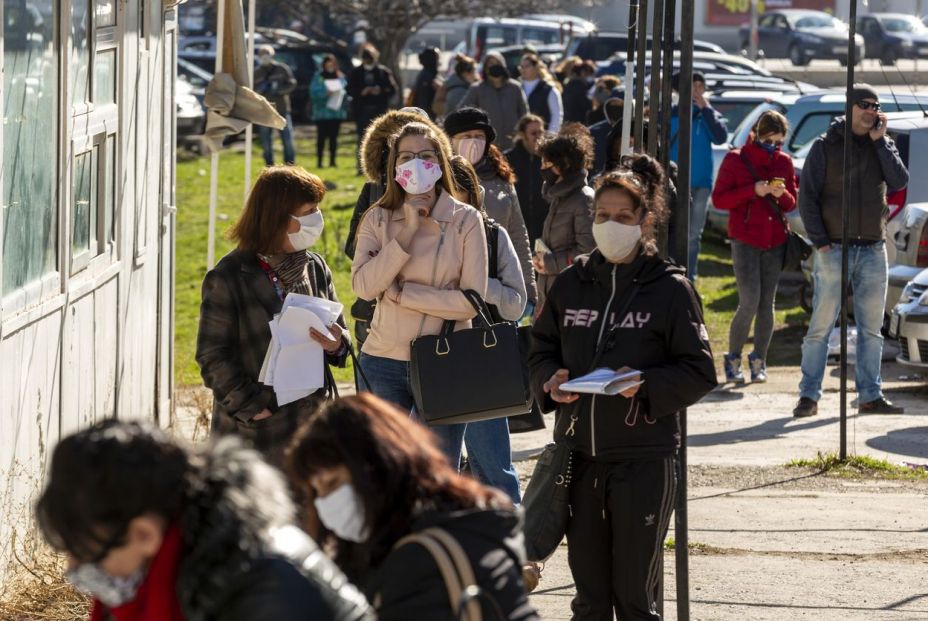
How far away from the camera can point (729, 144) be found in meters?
15.9

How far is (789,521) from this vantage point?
760 centimetres

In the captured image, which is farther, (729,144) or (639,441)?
(729,144)

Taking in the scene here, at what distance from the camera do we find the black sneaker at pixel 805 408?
10.1 m

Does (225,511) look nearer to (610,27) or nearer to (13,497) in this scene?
(13,497)

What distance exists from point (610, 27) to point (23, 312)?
49.6 m

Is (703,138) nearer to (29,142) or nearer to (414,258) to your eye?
(414,258)

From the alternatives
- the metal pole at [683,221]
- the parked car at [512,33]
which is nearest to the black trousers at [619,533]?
the metal pole at [683,221]

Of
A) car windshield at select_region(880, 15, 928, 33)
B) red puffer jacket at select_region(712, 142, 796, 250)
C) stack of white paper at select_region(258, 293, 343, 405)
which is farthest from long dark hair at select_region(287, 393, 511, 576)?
car windshield at select_region(880, 15, 928, 33)

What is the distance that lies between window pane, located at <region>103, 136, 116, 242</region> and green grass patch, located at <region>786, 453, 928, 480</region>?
391 centimetres

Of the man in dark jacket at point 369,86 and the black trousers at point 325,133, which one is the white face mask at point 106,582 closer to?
the man in dark jacket at point 369,86

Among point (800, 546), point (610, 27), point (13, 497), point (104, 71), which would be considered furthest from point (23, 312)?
point (610, 27)

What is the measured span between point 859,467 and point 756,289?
249cm

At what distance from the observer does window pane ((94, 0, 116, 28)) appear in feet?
24.6

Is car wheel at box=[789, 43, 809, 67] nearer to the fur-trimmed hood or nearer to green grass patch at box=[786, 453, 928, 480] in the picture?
green grass patch at box=[786, 453, 928, 480]
